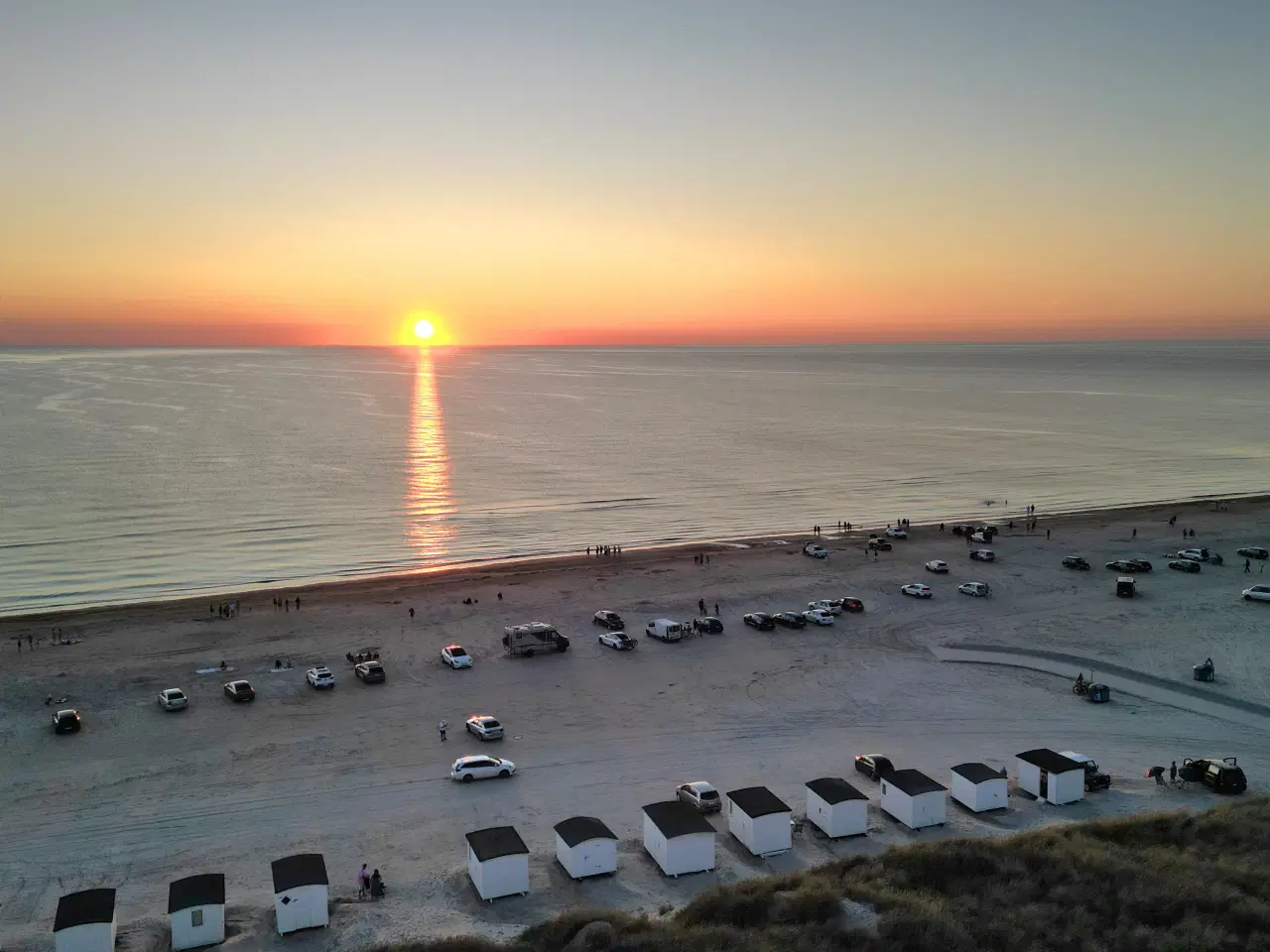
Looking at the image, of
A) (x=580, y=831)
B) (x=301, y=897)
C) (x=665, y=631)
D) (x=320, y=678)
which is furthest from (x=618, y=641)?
(x=301, y=897)

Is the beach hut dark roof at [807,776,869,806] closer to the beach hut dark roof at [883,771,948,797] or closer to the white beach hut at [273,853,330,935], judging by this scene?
the beach hut dark roof at [883,771,948,797]

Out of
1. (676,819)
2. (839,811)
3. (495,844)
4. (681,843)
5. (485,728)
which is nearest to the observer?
(495,844)

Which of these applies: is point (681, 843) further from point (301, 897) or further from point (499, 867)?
point (301, 897)

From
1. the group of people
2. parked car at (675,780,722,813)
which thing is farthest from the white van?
the group of people

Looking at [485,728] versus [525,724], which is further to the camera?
[525,724]

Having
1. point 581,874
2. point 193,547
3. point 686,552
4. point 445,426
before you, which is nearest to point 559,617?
point 686,552

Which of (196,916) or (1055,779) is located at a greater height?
(1055,779)

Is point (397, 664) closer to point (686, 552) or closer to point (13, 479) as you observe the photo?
point (686, 552)
